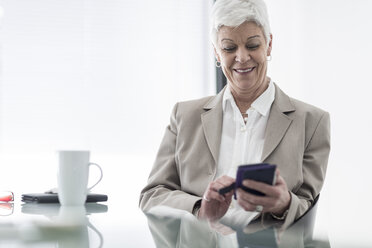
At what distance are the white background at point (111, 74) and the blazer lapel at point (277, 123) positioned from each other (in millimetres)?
929

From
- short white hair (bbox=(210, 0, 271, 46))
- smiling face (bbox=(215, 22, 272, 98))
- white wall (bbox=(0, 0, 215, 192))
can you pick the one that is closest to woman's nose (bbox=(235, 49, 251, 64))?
smiling face (bbox=(215, 22, 272, 98))

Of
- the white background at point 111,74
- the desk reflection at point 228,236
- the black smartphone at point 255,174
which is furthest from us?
the white background at point 111,74

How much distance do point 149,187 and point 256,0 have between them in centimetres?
83

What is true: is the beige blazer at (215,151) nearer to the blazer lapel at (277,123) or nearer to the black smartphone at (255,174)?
the blazer lapel at (277,123)

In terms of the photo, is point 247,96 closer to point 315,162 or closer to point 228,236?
point 315,162

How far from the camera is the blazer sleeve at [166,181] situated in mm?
1852

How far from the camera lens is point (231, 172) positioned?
6.20 feet

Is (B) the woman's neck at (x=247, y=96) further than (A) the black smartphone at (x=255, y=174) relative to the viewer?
Yes

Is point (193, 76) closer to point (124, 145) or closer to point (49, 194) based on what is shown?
point (124, 145)

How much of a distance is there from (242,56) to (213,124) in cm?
29

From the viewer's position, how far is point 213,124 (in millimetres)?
1997

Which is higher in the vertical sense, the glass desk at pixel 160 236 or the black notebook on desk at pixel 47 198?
the glass desk at pixel 160 236

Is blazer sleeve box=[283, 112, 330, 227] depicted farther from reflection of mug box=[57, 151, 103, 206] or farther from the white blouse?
reflection of mug box=[57, 151, 103, 206]

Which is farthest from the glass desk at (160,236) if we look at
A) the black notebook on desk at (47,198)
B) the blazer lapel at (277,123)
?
the blazer lapel at (277,123)
